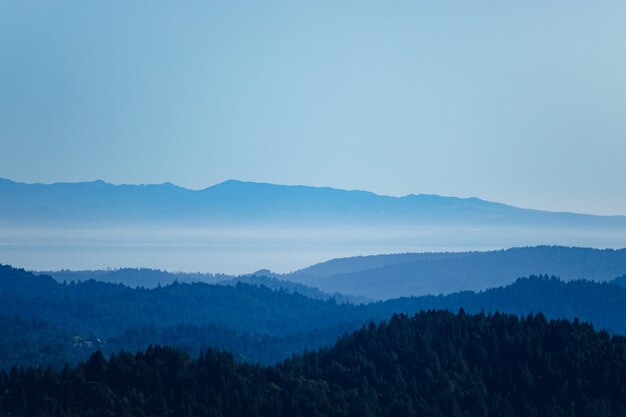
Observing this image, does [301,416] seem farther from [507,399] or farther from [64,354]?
[64,354]

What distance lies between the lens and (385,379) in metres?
133

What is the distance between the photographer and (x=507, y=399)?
131m

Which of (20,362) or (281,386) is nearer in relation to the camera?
(281,386)

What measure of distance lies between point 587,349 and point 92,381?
56427mm

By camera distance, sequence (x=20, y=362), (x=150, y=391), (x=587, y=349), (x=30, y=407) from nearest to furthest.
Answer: (x=30, y=407) < (x=150, y=391) < (x=587, y=349) < (x=20, y=362)

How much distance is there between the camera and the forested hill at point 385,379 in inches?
4459

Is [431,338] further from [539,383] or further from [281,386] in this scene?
[281,386]

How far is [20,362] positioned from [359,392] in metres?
82.5

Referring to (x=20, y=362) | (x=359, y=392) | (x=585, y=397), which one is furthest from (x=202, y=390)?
(x=20, y=362)

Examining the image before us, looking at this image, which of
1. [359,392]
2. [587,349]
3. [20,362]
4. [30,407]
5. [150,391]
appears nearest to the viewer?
[30,407]

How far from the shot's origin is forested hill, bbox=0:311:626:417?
11325 cm

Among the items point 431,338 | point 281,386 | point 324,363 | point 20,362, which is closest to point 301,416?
point 281,386

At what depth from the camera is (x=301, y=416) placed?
117 m

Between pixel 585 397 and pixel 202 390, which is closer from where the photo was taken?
pixel 202 390
